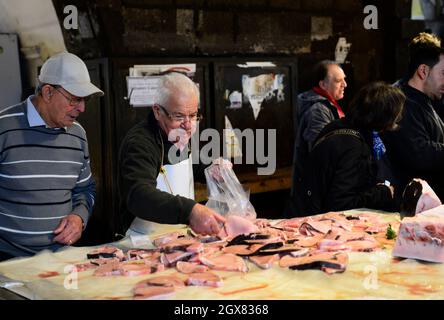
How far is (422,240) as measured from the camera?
2646 mm

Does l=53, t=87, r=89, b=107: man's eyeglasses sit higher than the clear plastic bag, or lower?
higher

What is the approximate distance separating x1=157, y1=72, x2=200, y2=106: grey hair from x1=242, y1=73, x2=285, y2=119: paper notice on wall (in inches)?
114

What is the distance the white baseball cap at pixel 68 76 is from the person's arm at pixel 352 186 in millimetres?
1468

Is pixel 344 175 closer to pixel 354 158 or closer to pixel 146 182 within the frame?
pixel 354 158

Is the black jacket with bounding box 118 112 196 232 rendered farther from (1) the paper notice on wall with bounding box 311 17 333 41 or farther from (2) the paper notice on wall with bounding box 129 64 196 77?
(1) the paper notice on wall with bounding box 311 17 333 41

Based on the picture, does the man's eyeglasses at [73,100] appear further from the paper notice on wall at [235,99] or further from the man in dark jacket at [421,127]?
the paper notice on wall at [235,99]

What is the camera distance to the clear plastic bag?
10.7ft

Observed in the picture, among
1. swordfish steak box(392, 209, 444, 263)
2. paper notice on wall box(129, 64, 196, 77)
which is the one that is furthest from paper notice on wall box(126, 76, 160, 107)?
swordfish steak box(392, 209, 444, 263)

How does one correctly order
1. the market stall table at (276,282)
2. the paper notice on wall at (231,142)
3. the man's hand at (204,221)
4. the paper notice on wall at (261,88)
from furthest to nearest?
the paper notice on wall at (261,88) → the paper notice on wall at (231,142) → the man's hand at (204,221) → the market stall table at (276,282)

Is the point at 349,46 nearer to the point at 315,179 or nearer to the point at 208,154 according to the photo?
the point at 208,154

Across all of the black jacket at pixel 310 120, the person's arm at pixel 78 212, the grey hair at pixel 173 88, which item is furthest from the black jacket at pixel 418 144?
the person's arm at pixel 78 212

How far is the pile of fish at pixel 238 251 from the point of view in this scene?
2502mm

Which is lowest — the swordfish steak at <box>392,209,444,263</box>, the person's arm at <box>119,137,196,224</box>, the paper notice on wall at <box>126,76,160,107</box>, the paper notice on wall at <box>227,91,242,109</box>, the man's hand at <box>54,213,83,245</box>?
the man's hand at <box>54,213,83,245</box>

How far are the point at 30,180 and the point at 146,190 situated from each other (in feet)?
2.23
